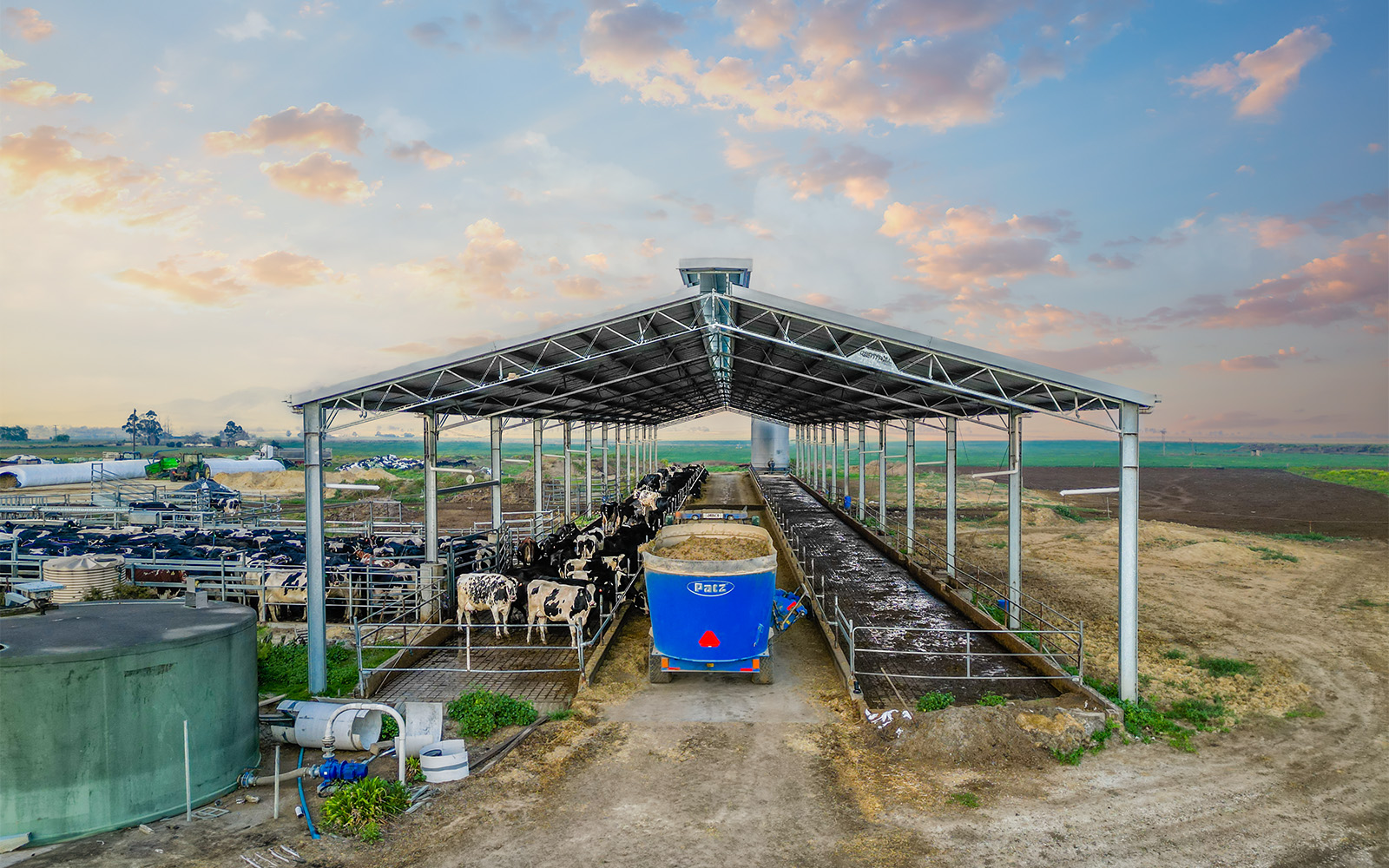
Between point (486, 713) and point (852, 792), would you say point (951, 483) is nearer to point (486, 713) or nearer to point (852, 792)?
point (852, 792)

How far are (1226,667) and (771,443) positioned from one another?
63231mm

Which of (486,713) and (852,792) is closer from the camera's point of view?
(852,792)

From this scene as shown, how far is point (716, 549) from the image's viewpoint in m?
12.2

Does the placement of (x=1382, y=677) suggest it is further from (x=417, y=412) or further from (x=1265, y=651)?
(x=417, y=412)

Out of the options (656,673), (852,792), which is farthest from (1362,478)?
(852,792)

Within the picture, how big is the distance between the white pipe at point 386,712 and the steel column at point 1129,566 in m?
10.1

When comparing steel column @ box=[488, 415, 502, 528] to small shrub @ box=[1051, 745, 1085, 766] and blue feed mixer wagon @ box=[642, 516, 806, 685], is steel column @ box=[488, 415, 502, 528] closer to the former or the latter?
blue feed mixer wagon @ box=[642, 516, 806, 685]

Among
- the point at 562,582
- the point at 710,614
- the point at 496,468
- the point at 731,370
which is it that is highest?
the point at 731,370

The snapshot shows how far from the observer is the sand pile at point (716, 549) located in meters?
11.8

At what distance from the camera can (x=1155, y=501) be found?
5412 centimetres

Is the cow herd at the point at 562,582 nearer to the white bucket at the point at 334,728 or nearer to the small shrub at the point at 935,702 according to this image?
the white bucket at the point at 334,728

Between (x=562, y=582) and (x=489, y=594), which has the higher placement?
(x=562, y=582)

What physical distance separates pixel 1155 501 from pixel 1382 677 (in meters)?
46.6

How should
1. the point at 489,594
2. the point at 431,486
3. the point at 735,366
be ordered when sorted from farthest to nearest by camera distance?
the point at 735,366, the point at 431,486, the point at 489,594
